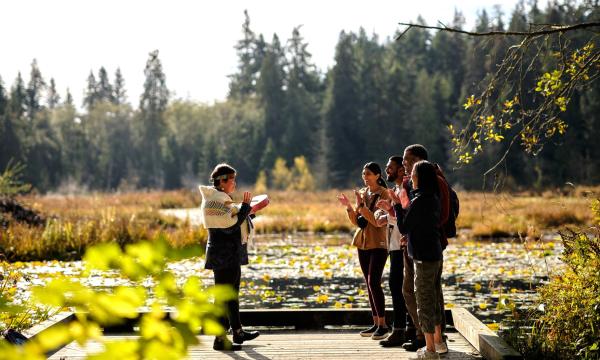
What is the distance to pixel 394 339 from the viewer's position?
6.52 m

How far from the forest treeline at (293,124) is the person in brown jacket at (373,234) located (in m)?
57.3

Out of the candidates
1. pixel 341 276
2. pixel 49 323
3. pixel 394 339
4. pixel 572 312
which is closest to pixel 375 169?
pixel 394 339

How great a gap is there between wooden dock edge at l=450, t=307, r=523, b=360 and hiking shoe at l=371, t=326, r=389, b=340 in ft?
2.26

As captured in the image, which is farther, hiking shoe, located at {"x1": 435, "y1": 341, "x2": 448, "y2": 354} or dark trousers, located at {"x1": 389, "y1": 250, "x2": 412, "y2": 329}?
dark trousers, located at {"x1": 389, "y1": 250, "x2": 412, "y2": 329}

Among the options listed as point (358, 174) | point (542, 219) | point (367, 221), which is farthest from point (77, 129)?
point (367, 221)

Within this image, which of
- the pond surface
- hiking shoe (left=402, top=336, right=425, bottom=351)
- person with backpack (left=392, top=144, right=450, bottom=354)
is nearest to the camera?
person with backpack (left=392, top=144, right=450, bottom=354)

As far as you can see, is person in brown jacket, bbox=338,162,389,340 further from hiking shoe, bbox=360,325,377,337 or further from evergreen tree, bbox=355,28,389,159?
evergreen tree, bbox=355,28,389,159

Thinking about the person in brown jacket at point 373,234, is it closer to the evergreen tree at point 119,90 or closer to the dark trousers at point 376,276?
the dark trousers at point 376,276

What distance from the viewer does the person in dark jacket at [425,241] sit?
566 cm

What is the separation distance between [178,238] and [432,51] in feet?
285

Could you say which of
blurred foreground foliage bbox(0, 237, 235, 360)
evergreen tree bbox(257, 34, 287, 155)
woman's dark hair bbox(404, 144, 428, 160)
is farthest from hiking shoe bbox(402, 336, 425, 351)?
evergreen tree bbox(257, 34, 287, 155)

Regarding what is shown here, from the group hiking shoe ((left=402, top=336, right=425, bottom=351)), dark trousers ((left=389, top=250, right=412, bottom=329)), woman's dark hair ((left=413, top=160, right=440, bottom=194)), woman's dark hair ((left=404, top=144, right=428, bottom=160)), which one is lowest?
hiking shoe ((left=402, top=336, right=425, bottom=351))

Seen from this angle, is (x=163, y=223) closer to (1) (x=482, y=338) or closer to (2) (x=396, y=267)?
(2) (x=396, y=267)

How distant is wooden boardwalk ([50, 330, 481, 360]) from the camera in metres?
6.05
